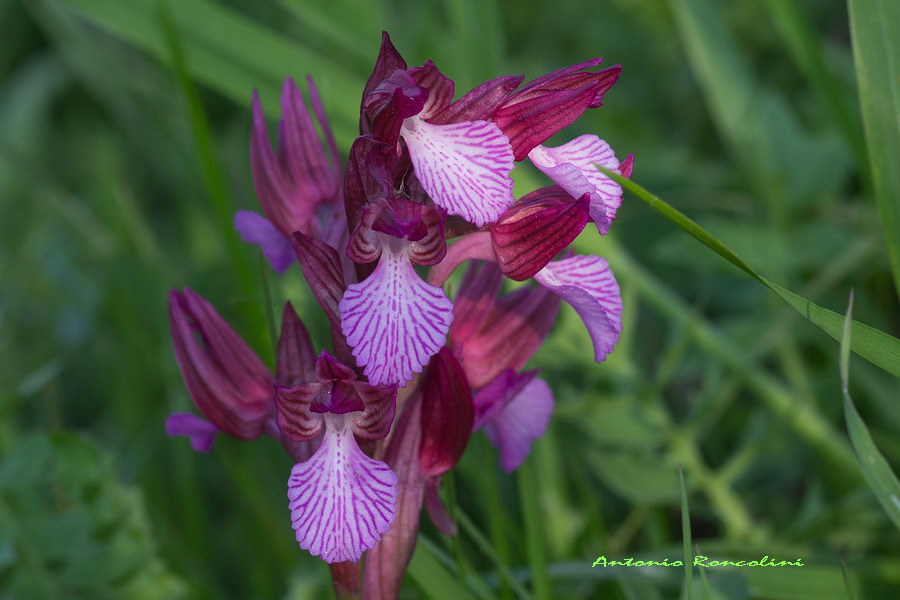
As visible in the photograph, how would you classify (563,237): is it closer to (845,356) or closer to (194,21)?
(845,356)

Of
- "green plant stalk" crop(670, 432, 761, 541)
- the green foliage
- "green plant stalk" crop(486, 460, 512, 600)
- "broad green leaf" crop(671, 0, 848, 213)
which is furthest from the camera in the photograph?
"broad green leaf" crop(671, 0, 848, 213)

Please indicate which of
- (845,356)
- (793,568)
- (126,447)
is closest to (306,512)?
(845,356)

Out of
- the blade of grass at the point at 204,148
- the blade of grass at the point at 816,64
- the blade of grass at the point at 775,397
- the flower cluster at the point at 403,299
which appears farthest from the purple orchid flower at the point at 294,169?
the blade of grass at the point at 816,64

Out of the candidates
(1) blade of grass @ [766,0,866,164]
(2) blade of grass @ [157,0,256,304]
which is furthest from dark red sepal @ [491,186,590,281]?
(1) blade of grass @ [766,0,866,164]

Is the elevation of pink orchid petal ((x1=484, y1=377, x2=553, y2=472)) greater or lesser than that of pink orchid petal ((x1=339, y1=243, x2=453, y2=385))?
lesser

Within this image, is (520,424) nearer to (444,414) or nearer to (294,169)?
(444,414)

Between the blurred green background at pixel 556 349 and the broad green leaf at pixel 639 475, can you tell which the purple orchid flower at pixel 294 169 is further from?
the broad green leaf at pixel 639 475

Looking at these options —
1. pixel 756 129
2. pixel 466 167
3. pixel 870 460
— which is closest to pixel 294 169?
pixel 466 167

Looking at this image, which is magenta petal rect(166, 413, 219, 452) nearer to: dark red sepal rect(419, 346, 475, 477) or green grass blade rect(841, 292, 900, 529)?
dark red sepal rect(419, 346, 475, 477)
